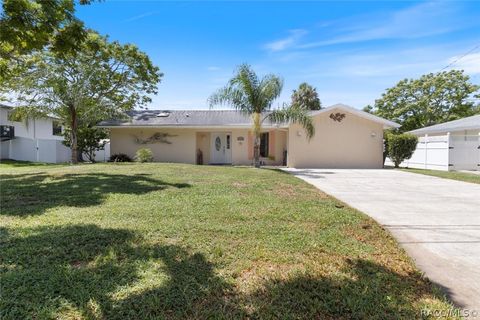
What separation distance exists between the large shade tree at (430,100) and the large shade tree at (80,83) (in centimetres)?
3098

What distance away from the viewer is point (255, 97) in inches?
653

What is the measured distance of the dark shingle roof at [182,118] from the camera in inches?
816

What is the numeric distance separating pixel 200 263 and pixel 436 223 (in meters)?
4.81

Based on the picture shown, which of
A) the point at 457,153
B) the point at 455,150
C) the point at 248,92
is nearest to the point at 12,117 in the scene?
the point at 248,92

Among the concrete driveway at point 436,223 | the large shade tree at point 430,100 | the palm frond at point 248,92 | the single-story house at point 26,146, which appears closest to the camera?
the concrete driveway at point 436,223

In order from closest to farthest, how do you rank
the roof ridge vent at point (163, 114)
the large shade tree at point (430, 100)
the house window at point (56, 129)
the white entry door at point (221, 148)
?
the white entry door at point (221, 148), the roof ridge vent at point (163, 114), the house window at point (56, 129), the large shade tree at point (430, 100)

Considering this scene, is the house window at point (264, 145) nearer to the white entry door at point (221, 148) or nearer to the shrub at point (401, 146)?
the white entry door at point (221, 148)

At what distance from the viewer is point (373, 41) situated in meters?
14.7

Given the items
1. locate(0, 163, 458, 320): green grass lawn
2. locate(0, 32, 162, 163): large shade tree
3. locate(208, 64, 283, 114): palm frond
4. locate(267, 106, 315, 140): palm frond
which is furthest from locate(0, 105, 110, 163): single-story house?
locate(0, 163, 458, 320): green grass lawn

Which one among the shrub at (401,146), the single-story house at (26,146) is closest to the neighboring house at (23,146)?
the single-story house at (26,146)

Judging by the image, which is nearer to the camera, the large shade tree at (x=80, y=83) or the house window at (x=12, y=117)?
the large shade tree at (x=80, y=83)

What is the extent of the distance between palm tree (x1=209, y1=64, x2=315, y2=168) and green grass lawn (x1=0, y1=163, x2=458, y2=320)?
10490mm

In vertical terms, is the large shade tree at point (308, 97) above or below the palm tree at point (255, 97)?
above

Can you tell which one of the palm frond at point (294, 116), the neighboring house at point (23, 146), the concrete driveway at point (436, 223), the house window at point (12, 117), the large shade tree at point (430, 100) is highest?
the large shade tree at point (430, 100)
